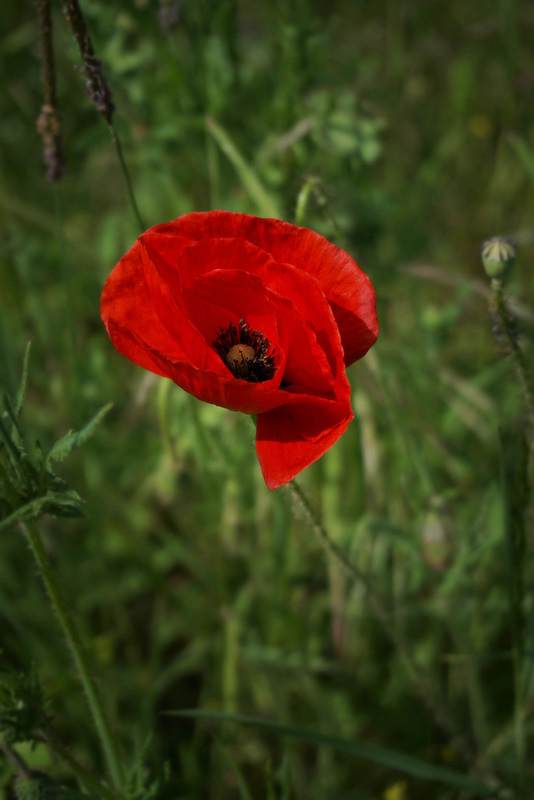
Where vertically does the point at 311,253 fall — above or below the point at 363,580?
above

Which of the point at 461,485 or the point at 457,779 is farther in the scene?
the point at 461,485

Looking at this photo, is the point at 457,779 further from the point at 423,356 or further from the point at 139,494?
the point at 139,494

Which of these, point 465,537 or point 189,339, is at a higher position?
point 189,339

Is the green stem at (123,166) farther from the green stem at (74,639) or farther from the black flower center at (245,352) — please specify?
the green stem at (74,639)

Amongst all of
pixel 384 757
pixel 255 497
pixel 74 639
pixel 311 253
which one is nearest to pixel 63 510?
pixel 74 639

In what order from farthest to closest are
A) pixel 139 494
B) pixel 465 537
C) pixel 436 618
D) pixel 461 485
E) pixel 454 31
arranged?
pixel 454 31
pixel 139 494
pixel 461 485
pixel 436 618
pixel 465 537

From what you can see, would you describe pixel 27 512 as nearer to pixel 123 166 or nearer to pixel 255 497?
pixel 123 166

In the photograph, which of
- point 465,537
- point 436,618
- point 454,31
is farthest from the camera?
point 454,31

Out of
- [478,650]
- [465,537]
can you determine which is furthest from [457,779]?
[478,650]
